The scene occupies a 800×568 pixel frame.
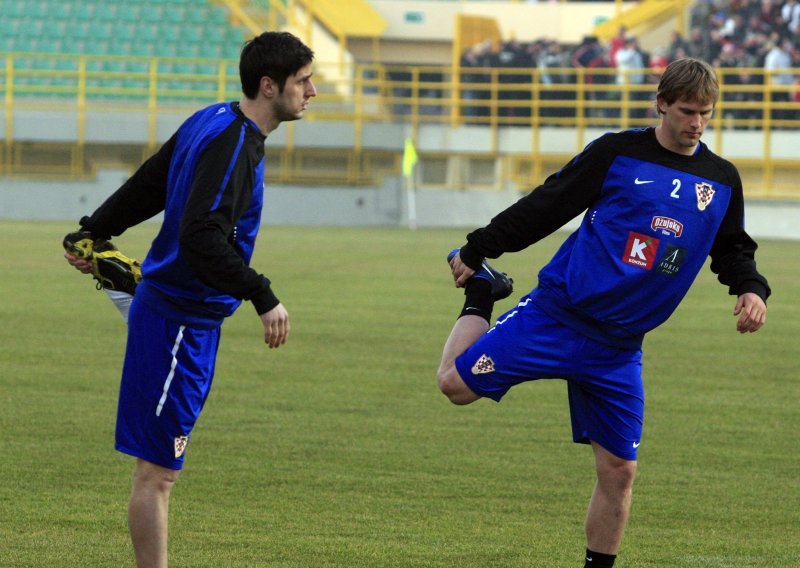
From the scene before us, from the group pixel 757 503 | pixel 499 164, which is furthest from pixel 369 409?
pixel 499 164

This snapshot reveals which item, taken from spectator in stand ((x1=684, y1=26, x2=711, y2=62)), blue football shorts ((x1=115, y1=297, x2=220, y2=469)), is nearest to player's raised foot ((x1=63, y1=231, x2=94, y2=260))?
blue football shorts ((x1=115, y1=297, x2=220, y2=469))

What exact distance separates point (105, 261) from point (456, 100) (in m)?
31.7

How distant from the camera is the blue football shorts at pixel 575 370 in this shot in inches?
194

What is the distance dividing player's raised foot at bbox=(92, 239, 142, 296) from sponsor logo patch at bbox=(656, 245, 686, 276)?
177 cm

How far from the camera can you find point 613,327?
489 cm

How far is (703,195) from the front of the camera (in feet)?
15.9

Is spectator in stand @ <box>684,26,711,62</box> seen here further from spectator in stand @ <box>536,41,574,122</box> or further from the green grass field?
the green grass field

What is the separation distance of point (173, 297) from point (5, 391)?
5.15 metres

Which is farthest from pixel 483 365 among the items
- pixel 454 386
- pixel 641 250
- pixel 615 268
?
pixel 641 250

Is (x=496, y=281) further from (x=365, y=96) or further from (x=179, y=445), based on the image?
(x=365, y=96)

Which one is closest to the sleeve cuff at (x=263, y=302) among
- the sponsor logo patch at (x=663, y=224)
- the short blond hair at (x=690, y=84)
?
the sponsor logo patch at (x=663, y=224)

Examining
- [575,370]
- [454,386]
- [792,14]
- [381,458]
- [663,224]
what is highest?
[792,14]

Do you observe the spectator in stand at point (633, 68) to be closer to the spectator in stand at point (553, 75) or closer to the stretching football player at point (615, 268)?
the spectator in stand at point (553, 75)

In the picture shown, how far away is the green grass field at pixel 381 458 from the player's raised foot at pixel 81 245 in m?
1.16
